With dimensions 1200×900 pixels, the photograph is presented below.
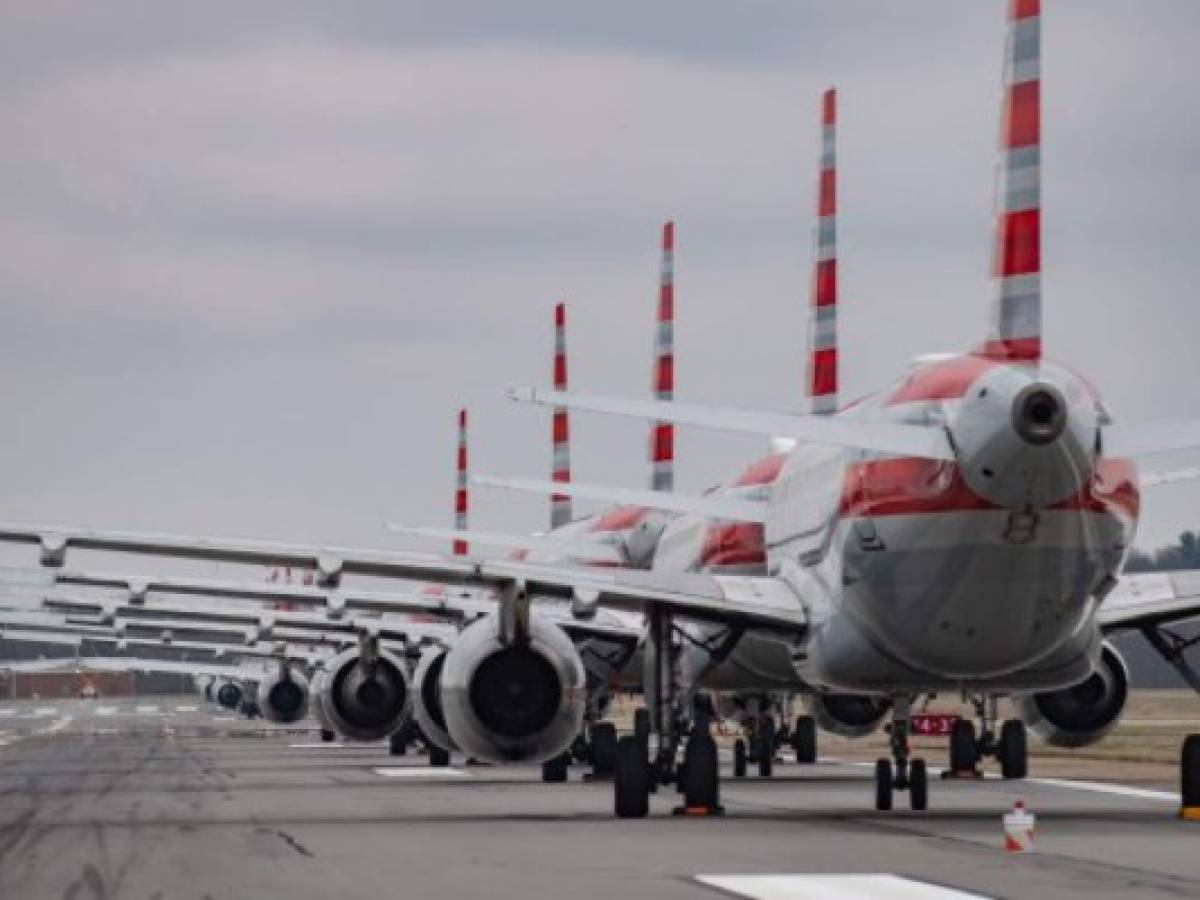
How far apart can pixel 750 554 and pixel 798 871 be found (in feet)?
63.5

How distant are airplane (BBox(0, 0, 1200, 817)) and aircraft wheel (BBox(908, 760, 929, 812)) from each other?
73 millimetres

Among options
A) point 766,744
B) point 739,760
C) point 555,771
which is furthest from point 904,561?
point 739,760

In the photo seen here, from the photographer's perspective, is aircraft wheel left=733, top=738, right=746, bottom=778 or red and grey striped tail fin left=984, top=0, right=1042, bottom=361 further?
aircraft wheel left=733, top=738, right=746, bottom=778

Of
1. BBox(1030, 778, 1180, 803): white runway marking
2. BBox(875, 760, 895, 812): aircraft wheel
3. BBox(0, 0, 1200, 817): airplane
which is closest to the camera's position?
BBox(0, 0, 1200, 817): airplane

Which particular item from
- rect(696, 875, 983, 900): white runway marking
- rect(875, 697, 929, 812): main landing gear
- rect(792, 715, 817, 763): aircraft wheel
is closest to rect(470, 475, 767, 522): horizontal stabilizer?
rect(875, 697, 929, 812): main landing gear

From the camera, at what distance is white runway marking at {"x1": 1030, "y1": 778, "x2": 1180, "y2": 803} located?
41875mm

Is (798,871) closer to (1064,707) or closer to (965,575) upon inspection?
(965,575)

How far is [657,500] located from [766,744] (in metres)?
15.6

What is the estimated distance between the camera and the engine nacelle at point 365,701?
64.0 m

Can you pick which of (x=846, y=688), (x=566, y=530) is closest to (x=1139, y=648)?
(x=566, y=530)

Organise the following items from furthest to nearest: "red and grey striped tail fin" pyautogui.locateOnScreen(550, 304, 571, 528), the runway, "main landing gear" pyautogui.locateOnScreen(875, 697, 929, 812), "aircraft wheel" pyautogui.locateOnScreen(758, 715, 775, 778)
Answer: "red and grey striped tail fin" pyautogui.locateOnScreen(550, 304, 571, 528) < "aircraft wheel" pyautogui.locateOnScreen(758, 715, 775, 778) < "main landing gear" pyautogui.locateOnScreen(875, 697, 929, 812) < the runway

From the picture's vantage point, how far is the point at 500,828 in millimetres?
33750

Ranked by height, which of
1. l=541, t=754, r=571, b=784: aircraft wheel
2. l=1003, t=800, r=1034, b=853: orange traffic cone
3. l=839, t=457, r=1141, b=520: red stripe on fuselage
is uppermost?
l=839, t=457, r=1141, b=520: red stripe on fuselage

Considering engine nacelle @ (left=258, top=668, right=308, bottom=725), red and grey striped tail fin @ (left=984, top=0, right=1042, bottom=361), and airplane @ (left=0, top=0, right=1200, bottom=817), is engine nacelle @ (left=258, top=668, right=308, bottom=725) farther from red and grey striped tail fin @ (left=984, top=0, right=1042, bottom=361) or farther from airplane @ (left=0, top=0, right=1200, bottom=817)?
red and grey striped tail fin @ (left=984, top=0, right=1042, bottom=361)
